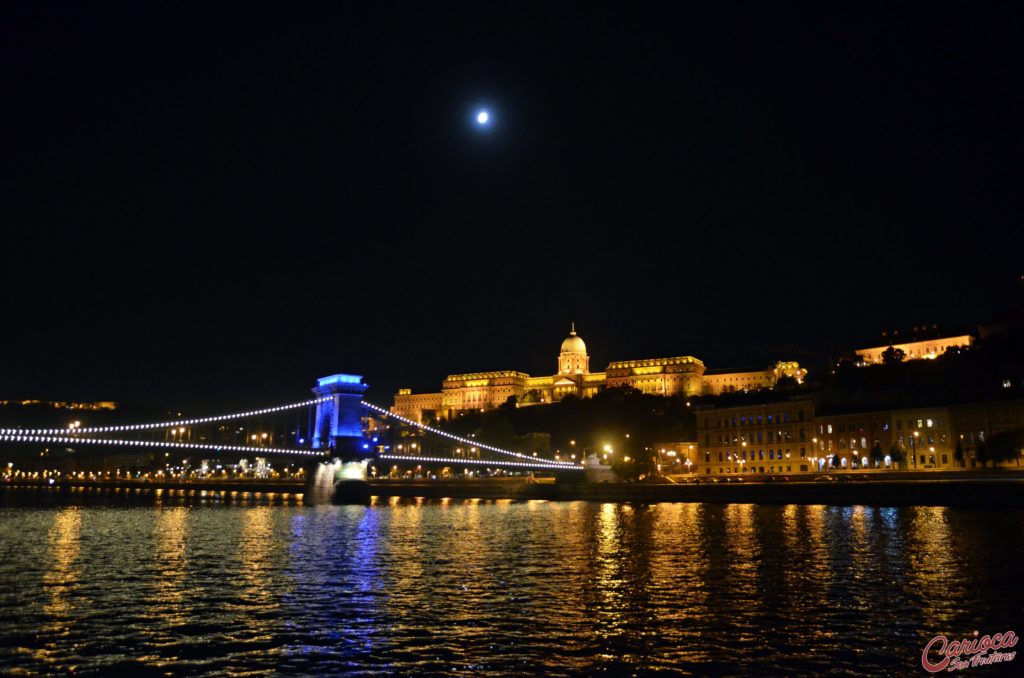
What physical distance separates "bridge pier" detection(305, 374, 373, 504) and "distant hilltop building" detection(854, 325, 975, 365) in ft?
249

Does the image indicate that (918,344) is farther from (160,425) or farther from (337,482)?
(160,425)

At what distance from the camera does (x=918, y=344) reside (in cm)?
12069

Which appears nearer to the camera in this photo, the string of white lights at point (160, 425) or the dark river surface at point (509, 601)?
the dark river surface at point (509, 601)

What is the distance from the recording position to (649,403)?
140m

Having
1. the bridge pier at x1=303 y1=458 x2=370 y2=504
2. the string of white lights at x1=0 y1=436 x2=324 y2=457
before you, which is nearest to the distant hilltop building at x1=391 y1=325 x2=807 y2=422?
the bridge pier at x1=303 y1=458 x2=370 y2=504

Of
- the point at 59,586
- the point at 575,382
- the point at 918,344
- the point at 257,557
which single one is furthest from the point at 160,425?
the point at 575,382

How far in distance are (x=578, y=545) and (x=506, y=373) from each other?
6201 inches

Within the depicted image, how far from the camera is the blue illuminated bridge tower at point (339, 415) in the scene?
74812mm

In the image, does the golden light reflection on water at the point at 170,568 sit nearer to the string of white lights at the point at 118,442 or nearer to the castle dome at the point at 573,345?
the string of white lights at the point at 118,442

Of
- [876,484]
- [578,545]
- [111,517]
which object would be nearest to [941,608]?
[578,545]

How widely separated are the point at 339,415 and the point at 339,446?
4084 millimetres

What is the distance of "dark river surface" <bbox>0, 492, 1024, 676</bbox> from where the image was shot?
39.4 feet

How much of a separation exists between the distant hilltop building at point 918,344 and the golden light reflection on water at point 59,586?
10779cm

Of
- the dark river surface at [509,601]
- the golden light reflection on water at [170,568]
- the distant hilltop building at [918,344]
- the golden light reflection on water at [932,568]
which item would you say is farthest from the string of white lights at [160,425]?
the distant hilltop building at [918,344]
